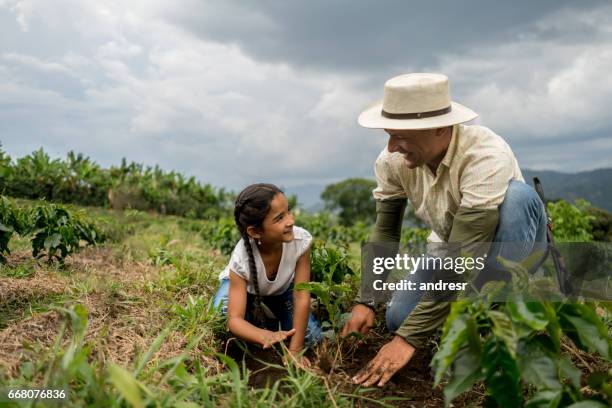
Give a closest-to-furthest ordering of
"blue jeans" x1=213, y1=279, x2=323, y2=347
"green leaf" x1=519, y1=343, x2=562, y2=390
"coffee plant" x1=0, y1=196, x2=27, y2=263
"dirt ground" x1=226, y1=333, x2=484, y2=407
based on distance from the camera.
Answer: "green leaf" x1=519, y1=343, x2=562, y2=390 < "dirt ground" x1=226, y1=333, x2=484, y2=407 < "blue jeans" x1=213, y1=279, x2=323, y2=347 < "coffee plant" x1=0, y1=196, x2=27, y2=263

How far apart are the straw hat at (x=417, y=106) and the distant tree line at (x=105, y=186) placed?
9321mm

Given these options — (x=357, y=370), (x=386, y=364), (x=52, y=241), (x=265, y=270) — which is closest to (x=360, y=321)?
(x=357, y=370)

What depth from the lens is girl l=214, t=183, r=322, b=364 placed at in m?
2.86

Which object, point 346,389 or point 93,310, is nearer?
point 346,389

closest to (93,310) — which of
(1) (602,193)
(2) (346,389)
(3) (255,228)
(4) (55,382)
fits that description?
(3) (255,228)

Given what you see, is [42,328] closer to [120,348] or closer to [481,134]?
[120,348]

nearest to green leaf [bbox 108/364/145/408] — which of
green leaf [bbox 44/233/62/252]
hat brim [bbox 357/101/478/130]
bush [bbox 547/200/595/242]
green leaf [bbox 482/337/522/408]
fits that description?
green leaf [bbox 482/337/522/408]

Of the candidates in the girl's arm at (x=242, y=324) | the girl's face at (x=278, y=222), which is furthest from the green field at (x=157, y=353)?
the girl's face at (x=278, y=222)

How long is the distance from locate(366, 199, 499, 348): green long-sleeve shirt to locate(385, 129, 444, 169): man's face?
32 centimetres

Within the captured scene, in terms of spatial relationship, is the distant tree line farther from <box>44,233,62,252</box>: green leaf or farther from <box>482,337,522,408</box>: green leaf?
<box>482,337,522,408</box>: green leaf

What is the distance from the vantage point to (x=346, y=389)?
2.44 m

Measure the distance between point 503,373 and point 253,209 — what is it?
1.52 meters

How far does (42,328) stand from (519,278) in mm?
2125

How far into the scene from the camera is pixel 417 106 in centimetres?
277
